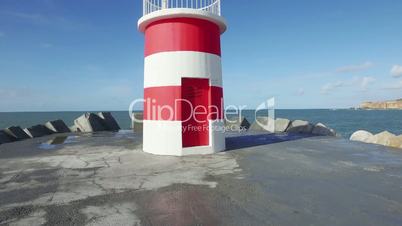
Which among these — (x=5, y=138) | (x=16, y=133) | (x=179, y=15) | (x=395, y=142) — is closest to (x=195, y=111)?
(x=179, y=15)

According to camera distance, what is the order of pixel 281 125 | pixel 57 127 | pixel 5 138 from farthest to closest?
pixel 281 125 < pixel 57 127 < pixel 5 138

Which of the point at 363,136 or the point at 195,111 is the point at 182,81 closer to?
the point at 195,111

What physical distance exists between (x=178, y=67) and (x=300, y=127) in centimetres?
1039

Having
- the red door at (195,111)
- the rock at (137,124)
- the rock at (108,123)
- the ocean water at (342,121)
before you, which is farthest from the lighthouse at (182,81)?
the ocean water at (342,121)

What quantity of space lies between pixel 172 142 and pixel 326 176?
476 centimetres

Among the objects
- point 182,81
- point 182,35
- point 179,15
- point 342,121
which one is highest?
point 179,15

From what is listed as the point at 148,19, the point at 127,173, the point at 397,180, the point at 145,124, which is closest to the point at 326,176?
the point at 397,180

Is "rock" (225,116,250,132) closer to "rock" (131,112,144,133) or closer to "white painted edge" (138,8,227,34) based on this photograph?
"rock" (131,112,144,133)

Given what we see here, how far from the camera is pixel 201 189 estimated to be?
18.3ft

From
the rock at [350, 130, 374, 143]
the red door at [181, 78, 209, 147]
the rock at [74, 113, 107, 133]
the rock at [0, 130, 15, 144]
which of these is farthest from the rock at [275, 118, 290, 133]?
the rock at [0, 130, 15, 144]

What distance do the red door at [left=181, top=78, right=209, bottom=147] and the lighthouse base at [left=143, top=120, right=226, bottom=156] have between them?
0.19m

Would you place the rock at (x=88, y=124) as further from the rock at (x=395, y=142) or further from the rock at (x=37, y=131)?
the rock at (x=395, y=142)

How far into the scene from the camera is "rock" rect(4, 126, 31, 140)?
13639 millimetres

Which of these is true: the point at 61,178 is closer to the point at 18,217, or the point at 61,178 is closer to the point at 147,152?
the point at 18,217
